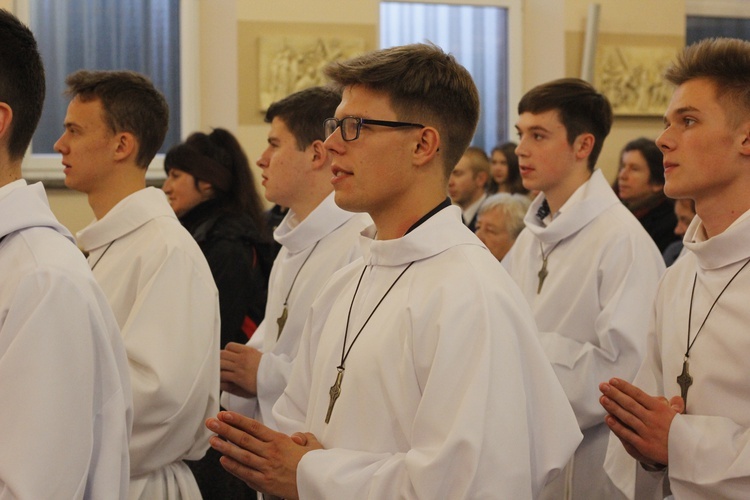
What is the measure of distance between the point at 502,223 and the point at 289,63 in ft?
14.7

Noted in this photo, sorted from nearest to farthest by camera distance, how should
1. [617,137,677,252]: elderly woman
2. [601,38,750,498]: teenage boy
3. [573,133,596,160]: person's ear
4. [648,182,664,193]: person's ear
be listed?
[601,38,750,498]: teenage boy < [573,133,596,160]: person's ear < [617,137,677,252]: elderly woman < [648,182,664,193]: person's ear

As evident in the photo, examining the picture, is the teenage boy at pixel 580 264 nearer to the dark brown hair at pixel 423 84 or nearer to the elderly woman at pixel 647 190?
the dark brown hair at pixel 423 84

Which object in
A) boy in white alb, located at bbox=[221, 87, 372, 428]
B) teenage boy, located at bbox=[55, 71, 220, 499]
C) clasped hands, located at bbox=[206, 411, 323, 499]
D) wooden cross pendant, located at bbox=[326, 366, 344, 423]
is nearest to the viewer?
clasped hands, located at bbox=[206, 411, 323, 499]

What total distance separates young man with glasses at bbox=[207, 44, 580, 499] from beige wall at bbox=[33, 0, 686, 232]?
674 cm

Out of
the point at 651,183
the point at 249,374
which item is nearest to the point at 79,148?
the point at 249,374

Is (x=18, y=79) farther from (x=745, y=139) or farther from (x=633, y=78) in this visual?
(x=633, y=78)

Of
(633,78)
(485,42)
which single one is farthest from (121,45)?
(633,78)

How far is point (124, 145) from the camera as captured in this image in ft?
12.2

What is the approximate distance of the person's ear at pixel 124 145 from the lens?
12.2ft

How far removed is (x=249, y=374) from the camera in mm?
3760

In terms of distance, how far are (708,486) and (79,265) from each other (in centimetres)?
172

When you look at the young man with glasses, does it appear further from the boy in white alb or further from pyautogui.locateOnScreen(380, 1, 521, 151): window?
pyautogui.locateOnScreen(380, 1, 521, 151): window

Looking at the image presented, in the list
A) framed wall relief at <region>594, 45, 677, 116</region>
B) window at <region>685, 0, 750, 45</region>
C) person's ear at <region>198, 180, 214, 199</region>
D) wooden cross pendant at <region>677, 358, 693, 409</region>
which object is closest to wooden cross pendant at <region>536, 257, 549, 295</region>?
wooden cross pendant at <region>677, 358, 693, 409</region>

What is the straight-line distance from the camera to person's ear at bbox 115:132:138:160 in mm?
3705
